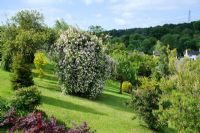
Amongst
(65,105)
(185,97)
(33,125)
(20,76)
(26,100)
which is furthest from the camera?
(20,76)

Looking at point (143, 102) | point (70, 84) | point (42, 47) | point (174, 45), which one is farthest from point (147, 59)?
point (174, 45)

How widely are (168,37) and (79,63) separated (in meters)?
126

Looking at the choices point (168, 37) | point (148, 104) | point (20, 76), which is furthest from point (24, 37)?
point (168, 37)

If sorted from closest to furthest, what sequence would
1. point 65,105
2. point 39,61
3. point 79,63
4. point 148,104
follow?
point 148,104, point 65,105, point 79,63, point 39,61

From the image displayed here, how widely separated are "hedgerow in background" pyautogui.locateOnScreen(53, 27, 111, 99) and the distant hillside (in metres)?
98.8

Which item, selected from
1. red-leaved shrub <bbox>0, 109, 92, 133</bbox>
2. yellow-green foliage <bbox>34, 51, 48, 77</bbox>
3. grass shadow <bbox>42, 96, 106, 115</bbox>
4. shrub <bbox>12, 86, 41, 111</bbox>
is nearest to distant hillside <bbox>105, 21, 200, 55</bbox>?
yellow-green foliage <bbox>34, 51, 48, 77</bbox>

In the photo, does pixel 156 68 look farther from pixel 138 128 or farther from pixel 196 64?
pixel 196 64

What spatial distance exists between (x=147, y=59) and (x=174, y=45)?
3415 inches

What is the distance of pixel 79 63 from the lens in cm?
3881

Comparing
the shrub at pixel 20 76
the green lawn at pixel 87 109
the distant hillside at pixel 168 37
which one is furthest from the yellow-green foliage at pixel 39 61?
the distant hillside at pixel 168 37

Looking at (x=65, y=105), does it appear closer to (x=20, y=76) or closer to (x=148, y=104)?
(x=20, y=76)

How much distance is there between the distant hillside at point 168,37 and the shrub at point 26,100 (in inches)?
4465

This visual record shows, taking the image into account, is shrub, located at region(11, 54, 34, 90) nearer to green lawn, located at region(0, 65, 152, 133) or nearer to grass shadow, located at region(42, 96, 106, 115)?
green lawn, located at region(0, 65, 152, 133)

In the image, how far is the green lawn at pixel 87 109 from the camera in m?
28.3
